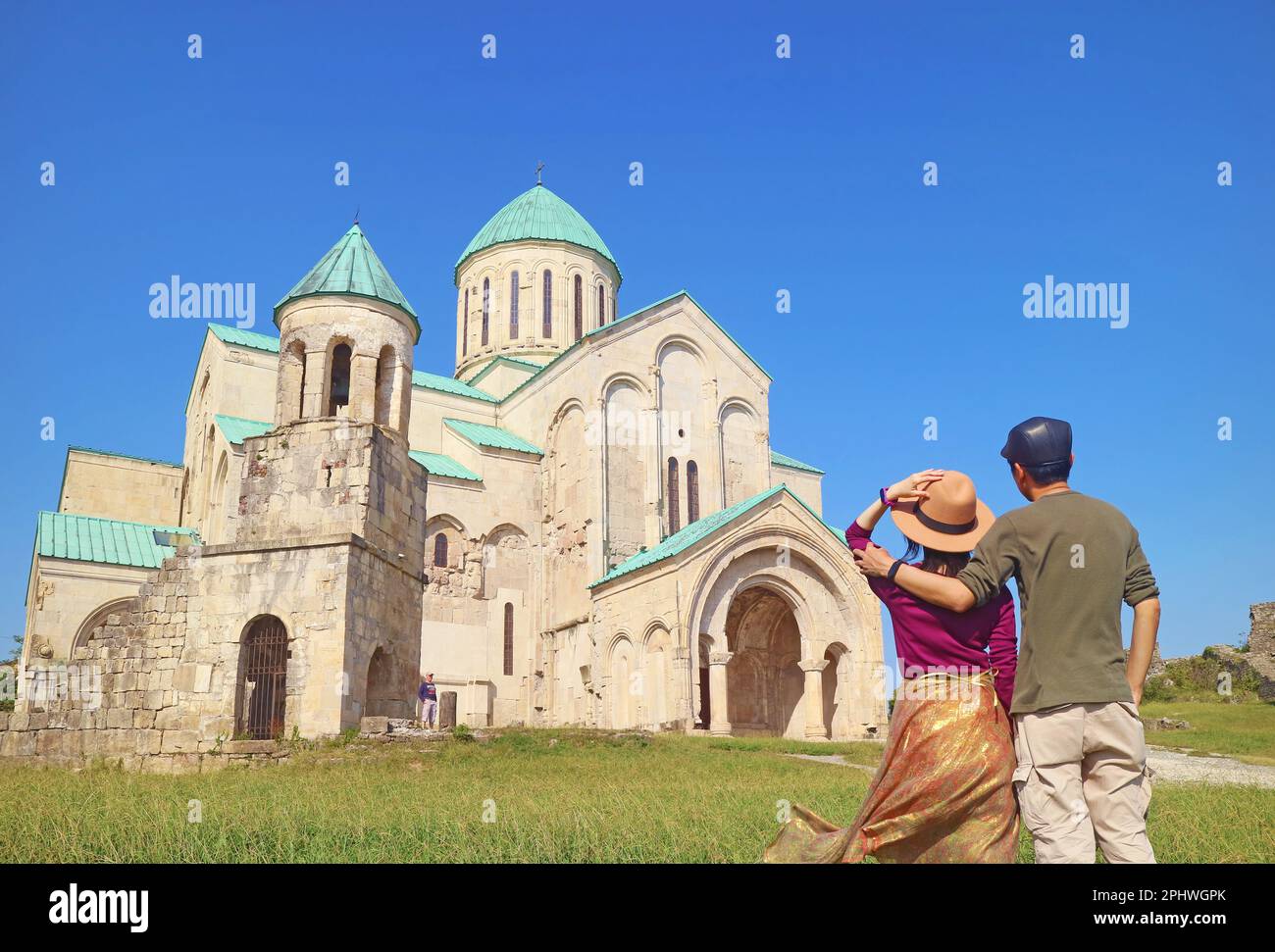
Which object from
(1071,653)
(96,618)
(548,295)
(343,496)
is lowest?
(1071,653)

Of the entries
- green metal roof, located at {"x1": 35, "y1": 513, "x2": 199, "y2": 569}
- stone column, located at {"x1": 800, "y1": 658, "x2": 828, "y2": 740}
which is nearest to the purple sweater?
stone column, located at {"x1": 800, "y1": 658, "x2": 828, "y2": 740}

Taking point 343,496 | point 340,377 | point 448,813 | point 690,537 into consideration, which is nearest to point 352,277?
point 340,377

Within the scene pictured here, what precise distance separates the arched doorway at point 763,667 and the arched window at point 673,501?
2867 millimetres

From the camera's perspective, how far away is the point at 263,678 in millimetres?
14914

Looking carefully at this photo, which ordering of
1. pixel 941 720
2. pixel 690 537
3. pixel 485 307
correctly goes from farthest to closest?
pixel 485 307
pixel 690 537
pixel 941 720

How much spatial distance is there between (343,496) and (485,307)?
19.9 metres

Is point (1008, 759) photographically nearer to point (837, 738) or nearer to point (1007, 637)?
point (1007, 637)

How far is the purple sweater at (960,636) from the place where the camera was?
4.25 meters

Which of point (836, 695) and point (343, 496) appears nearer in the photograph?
point (343, 496)

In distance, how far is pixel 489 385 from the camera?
108 ft

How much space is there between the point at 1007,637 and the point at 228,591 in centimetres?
1317

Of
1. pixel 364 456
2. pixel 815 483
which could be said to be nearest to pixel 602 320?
pixel 815 483

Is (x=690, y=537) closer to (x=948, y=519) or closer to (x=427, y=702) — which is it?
(x=427, y=702)

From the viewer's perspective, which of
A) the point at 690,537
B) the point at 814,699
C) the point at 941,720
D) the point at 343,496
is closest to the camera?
the point at 941,720
